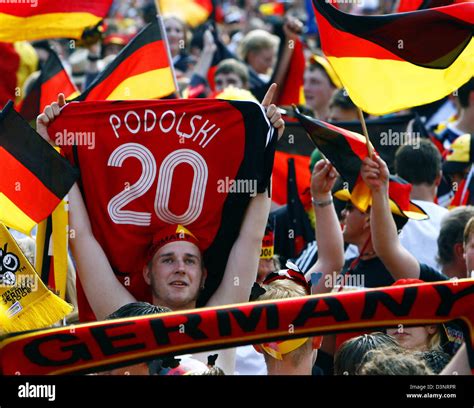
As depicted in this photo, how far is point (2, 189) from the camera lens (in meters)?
4.55

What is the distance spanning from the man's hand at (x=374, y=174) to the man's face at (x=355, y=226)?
70cm

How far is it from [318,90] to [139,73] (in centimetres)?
372

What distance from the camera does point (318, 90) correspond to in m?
9.78

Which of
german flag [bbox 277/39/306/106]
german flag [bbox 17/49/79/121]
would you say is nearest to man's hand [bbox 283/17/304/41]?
german flag [bbox 277/39/306/106]

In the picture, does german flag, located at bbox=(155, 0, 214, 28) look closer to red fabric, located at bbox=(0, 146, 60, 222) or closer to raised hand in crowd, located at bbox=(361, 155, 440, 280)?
raised hand in crowd, located at bbox=(361, 155, 440, 280)

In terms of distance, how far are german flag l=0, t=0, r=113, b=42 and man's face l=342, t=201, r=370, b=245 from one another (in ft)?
6.84

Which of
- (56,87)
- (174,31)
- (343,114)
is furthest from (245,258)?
(174,31)

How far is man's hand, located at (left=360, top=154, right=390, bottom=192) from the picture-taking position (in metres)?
5.00

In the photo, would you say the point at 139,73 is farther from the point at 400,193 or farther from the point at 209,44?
the point at 209,44

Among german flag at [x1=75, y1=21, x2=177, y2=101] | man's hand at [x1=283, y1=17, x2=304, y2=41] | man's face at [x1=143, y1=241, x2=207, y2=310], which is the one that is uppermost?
man's hand at [x1=283, y1=17, x2=304, y2=41]

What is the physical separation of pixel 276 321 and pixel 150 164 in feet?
8.36

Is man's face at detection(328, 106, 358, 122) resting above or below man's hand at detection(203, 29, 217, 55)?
below

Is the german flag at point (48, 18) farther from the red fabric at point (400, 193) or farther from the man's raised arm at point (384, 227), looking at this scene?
the man's raised arm at point (384, 227)

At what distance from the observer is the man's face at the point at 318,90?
9.77 metres
